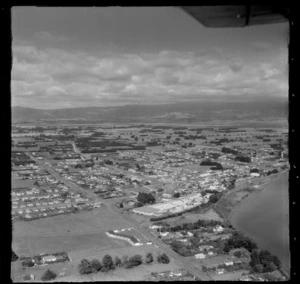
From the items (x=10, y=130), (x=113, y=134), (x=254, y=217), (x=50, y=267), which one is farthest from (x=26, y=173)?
(x=10, y=130)

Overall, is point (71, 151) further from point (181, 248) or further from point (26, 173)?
point (181, 248)

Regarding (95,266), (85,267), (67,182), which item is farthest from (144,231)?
(67,182)

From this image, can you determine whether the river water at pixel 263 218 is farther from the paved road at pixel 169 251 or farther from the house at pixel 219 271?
the paved road at pixel 169 251

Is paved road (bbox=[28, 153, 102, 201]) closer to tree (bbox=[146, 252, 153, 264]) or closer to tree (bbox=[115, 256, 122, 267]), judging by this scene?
tree (bbox=[146, 252, 153, 264])

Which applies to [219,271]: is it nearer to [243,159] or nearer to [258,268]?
[258,268]

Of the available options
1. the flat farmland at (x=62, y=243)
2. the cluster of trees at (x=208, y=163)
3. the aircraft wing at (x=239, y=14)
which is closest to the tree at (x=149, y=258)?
the flat farmland at (x=62, y=243)

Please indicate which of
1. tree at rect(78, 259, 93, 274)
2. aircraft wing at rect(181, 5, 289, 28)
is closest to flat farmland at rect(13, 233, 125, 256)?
tree at rect(78, 259, 93, 274)
